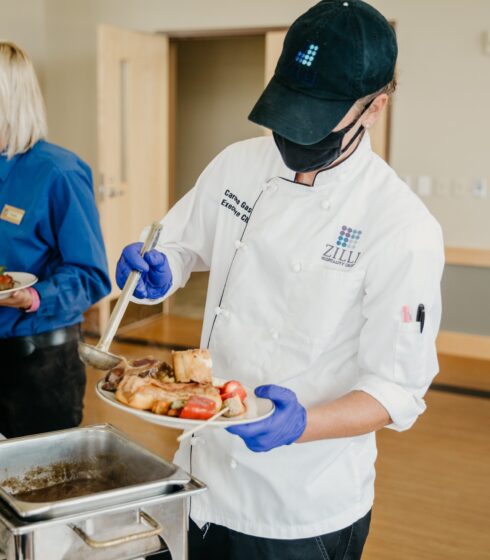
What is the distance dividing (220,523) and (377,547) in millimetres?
1503

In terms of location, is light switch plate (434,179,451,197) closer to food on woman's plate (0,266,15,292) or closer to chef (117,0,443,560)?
food on woman's plate (0,266,15,292)

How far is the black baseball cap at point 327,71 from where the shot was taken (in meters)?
1.21

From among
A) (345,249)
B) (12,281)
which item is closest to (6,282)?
(12,281)

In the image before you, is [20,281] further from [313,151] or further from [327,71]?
[327,71]

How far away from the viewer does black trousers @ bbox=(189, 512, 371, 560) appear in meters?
1.41

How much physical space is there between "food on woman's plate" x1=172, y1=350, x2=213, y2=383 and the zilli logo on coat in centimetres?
28

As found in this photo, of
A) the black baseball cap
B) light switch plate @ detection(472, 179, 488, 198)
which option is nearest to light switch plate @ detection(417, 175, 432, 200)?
light switch plate @ detection(472, 179, 488, 198)

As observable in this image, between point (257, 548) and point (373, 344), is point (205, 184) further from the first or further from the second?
point (257, 548)

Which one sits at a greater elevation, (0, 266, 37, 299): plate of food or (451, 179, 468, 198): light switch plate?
(0, 266, 37, 299): plate of food

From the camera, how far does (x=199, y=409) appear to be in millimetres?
1104

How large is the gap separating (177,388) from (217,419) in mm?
114

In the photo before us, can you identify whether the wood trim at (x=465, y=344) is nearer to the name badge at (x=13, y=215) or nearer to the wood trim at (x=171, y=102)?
the wood trim at (x=171, y=102)

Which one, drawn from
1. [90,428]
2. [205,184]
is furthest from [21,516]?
[205,184]

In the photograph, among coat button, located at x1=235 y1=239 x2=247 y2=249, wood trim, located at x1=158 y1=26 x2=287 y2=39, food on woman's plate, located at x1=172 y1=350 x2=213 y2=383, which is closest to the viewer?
food on woman's plate, located at x1=172 y1=350 x2=213 y2=383
